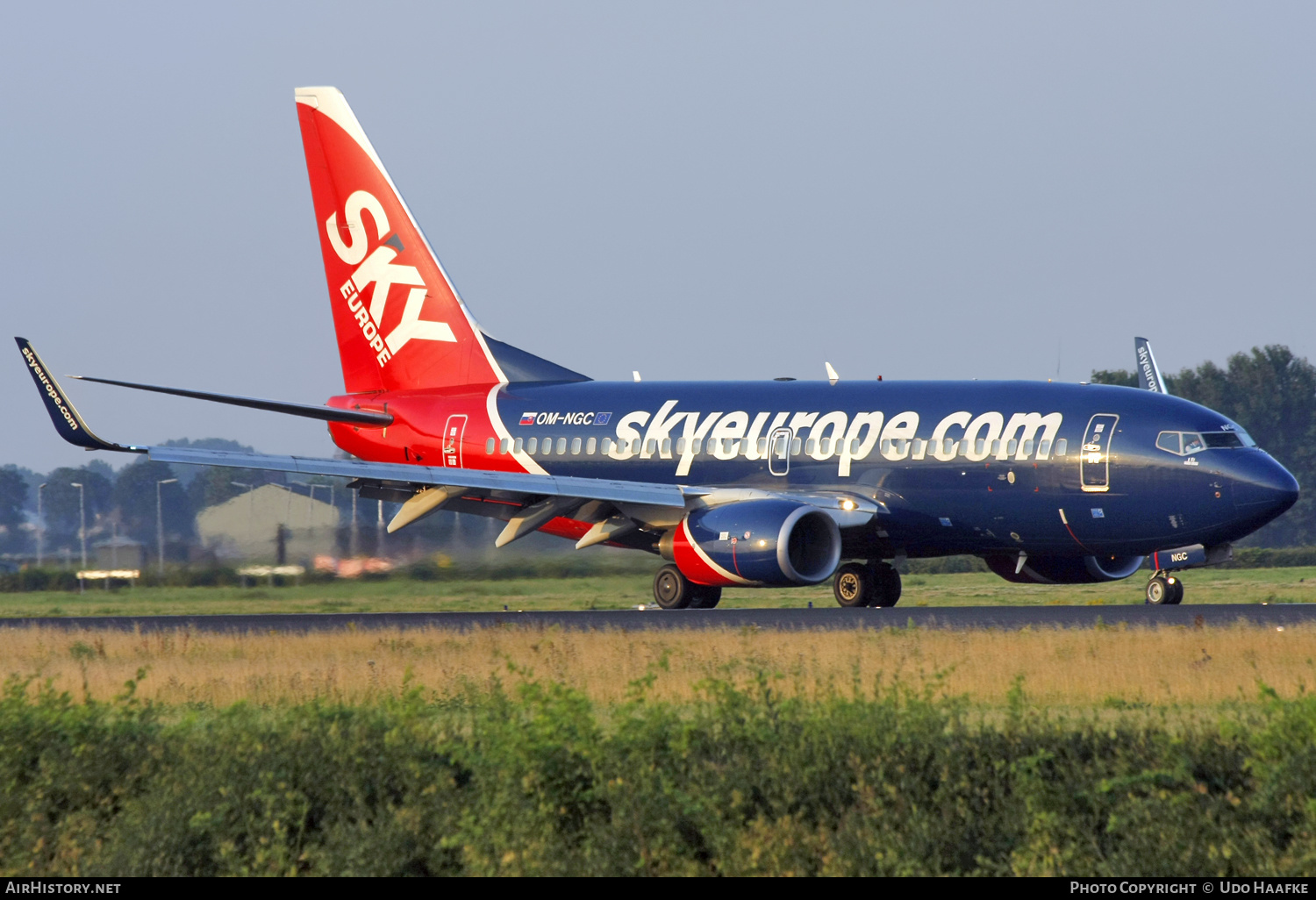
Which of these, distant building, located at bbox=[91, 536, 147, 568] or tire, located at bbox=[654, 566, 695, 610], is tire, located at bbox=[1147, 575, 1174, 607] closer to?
tire, located at bbox=[654, 566, 695, 610]

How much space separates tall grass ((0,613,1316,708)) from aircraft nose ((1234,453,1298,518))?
489 centimetres

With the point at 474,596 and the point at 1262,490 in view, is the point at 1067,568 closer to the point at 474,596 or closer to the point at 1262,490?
the point at 1262,490

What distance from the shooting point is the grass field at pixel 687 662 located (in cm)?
1510

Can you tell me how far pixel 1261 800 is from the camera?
361 inches

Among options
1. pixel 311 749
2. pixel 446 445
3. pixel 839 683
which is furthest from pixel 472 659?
pixel 446 445

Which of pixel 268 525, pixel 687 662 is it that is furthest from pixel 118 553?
pixel 687 662

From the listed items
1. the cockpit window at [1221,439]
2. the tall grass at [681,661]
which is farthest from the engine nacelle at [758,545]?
the cockpit window at [1221,439]

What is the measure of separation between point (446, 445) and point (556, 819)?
77.8 ft

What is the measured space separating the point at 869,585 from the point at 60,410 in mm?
14231

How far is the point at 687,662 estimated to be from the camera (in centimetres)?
1750

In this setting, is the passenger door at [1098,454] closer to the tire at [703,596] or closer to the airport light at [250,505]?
the tire at [703,596]

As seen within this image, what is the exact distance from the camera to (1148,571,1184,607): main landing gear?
2748 cm

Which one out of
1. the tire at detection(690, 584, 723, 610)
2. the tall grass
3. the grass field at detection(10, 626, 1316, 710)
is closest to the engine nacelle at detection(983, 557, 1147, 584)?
the tire at detection(690, 584, 723, 610)

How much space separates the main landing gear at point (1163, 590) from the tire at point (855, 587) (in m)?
4.75
